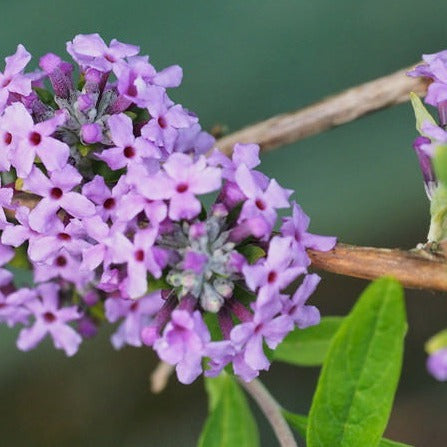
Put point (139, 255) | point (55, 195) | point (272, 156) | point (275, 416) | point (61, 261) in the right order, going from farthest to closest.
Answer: point (272, 156) → point (275, 416) → point (61, 261) → point (55, 195) → point (139, 255)

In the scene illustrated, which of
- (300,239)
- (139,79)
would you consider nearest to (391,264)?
(300,239)

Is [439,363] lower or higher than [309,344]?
lower

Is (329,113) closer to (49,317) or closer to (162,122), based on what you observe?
(162,122)

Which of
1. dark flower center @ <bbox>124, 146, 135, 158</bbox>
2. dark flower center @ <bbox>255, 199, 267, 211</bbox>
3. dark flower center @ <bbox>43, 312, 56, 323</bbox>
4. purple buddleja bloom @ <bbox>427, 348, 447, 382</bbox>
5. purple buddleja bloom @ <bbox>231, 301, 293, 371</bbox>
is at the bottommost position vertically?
purple buddleja bloom @ <bbox>427, 348, 447, 382</bbox>

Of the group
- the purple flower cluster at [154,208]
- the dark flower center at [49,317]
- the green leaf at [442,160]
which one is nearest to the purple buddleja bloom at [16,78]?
the purple flower cluster at [154,208]

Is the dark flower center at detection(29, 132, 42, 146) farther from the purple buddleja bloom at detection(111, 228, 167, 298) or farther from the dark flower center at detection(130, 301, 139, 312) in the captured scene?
the dark flower center at detection(130, 301, 139, 312)

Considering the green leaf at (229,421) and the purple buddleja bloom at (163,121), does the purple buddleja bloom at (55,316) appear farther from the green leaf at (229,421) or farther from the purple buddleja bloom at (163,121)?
the purple buddleja bloom at (163,121)

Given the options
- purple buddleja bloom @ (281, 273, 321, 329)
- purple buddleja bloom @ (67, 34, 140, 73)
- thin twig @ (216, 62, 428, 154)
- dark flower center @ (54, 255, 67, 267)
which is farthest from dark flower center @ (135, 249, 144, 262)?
thin twig @ (216, 62, 428, 154)
